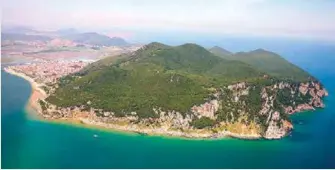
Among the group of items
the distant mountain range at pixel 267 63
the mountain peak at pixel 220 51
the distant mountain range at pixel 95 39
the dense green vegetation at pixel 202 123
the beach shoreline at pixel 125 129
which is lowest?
the beach shoreline at pixel 125 129

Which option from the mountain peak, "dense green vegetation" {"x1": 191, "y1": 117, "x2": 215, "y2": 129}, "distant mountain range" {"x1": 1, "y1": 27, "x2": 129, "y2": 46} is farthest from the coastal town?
"dense green vegetation" {"x1": 191, "y1": 117, "x2": 215, "y2": 129}

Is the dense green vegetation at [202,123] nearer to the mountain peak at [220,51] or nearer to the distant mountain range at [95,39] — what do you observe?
the distant mountain range at [95,39]

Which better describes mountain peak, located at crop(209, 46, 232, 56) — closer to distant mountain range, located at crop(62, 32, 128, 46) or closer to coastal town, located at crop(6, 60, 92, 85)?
distant mountain range, located at crop(62, 32, 128, 46)

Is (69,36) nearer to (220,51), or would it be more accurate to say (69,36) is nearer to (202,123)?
(202,123)

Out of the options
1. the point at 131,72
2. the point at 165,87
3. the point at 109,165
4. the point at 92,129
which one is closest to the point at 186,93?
the point at 165,87

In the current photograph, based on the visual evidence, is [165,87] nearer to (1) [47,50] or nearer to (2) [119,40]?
(2) [119,40]

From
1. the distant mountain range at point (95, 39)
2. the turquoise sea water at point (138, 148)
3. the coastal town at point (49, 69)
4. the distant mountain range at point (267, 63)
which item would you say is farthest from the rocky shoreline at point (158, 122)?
the distant mountain range at point (267, 63)
